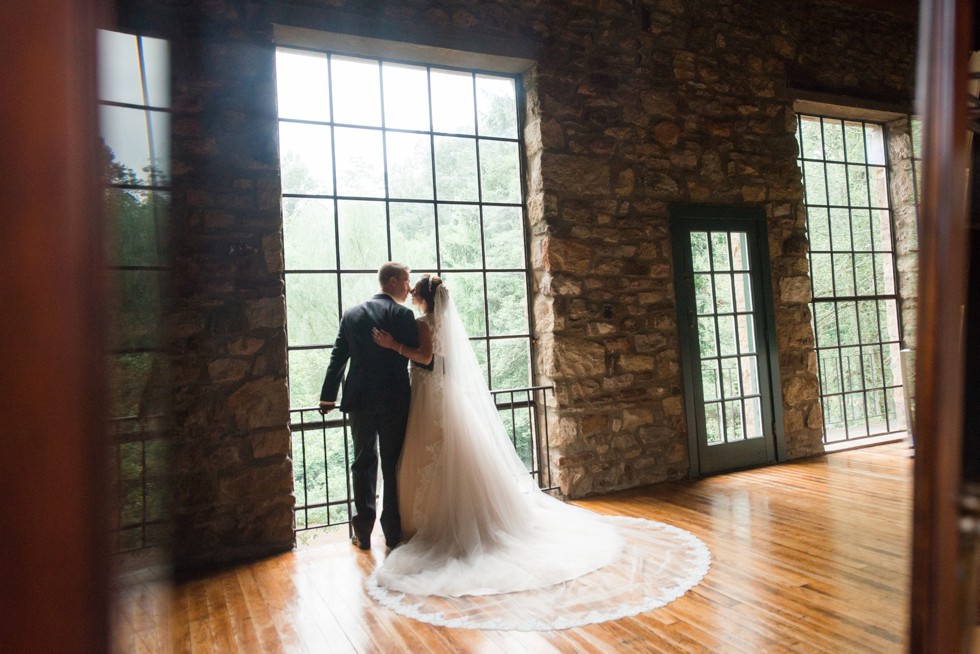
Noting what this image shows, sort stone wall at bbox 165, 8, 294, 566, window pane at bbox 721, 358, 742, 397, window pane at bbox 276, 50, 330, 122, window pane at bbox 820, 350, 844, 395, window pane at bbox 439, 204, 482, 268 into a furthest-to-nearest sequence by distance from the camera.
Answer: window pane at bbox 820, 350, 844, 395, window pane at bbox 721, 358, 742, 397, window pane at bbox 439, 204, 482, 268, window pane at bbox 276, 50, 330, 122, stone wall at bbox 165, 8, 294, 566

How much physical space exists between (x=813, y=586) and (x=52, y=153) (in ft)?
9.55

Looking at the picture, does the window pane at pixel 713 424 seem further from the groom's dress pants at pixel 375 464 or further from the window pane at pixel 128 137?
the window pane at pixel 128 137

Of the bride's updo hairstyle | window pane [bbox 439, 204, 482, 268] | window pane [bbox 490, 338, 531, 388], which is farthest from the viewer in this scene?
window pane [bbox 490, 338, 531, 388]

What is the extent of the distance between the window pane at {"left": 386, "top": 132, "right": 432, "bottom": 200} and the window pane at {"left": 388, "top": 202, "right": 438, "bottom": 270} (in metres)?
0.08

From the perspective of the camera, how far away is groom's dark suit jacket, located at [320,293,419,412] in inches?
130

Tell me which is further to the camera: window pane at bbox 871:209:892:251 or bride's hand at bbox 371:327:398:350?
window pane at bbox 871:209:892:251

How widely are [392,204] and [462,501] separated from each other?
200 centimetres

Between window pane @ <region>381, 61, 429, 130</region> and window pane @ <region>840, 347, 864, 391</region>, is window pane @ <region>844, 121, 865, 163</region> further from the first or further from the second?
window pane @ <region>381, 61, 429, 130</region>

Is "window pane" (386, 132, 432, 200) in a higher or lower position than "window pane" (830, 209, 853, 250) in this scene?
higher

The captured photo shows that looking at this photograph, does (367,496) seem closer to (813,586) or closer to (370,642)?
(370,642)

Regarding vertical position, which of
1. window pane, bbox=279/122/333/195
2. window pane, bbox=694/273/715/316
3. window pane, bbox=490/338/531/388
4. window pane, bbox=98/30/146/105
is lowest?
window pane, bbox=490/338/531/388

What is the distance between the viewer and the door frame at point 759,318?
460cm

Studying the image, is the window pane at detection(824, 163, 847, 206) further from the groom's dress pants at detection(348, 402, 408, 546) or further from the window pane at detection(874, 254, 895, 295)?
the groom's dress pants at detection(348, 402, 408, 546)

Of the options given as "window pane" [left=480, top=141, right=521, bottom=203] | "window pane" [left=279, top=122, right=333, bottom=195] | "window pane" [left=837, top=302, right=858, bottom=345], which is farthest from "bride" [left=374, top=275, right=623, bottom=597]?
"window pane" [left=837, top=302, right=858, bottom=345]
